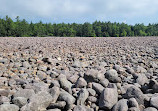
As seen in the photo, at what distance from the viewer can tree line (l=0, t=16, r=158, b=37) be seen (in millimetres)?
35406

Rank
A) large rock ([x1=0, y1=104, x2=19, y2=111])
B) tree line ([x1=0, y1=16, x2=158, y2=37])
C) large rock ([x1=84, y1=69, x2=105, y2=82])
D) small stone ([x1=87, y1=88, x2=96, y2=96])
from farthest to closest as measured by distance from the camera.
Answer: tree line ([x1=0, y1=16, x2=158, y2=37])
large rock ([x1=84, y1=69, x2=105, y2=82])
small stone ([x1=87, y1=88, x2=96, y2=96])
large rock ([x1=0, y1=104, x2=19, y2=111])

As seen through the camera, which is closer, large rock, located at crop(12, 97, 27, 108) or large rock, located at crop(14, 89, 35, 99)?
large rock, located at crop(12, 97, 27, 108)

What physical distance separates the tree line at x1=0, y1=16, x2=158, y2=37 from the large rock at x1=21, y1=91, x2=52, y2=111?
117 feet

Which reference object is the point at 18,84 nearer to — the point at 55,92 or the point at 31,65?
the point at 55,92

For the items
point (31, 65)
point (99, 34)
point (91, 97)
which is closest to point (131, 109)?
point (91, 97)

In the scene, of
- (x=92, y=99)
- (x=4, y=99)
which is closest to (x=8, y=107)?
(x=4, y=99)

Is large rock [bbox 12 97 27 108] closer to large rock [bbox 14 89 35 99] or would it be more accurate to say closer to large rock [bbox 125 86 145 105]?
large rock [bbox 14 89 35 99]

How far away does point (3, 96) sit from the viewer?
2230 mm

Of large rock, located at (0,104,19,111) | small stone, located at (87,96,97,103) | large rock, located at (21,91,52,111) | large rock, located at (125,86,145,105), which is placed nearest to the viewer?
large rock, located at (0,104,19,111)

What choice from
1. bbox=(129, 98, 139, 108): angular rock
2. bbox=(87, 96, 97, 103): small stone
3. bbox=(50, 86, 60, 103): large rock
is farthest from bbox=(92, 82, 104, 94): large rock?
bbox=(50, 86, 60, 103): large rock

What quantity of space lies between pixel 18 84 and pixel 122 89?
203 cm

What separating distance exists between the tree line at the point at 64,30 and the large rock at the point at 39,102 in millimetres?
35513

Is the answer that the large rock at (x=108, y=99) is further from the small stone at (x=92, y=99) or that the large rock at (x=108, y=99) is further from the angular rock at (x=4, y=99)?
the angular rock at (x=4, y=99)

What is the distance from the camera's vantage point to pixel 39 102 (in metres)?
2.07
